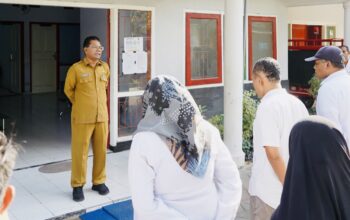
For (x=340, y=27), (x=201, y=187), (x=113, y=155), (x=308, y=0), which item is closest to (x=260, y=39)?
(x=308, y=0)

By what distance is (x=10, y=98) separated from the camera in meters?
12.1

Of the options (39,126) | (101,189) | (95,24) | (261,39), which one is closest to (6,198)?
(101,189)

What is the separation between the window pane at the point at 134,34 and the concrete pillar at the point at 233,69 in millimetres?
1504

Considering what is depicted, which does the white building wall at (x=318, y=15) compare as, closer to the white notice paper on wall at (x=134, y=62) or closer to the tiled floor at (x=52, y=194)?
the white notice paper on wall at (x=134, y=62)

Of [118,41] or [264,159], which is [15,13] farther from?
[264,159]

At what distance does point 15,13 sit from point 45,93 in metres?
2.57

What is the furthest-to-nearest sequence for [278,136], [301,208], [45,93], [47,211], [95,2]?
[45,93] → [95,2] → [47,211] → [278,136] → [301,208]

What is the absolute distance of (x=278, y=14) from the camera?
916 centimetres

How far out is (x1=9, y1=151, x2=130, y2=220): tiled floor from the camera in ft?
14.6

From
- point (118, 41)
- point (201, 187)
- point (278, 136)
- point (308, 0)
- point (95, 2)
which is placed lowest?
point (201, 187)

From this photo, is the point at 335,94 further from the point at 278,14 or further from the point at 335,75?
the point at 278,14

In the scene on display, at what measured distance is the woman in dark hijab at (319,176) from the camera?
1653 millimetres

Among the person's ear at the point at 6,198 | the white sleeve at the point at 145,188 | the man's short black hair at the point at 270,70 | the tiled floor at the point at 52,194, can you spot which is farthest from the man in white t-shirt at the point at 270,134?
the tiled floor at the point at 52,194

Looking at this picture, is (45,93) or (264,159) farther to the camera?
(45,93)
